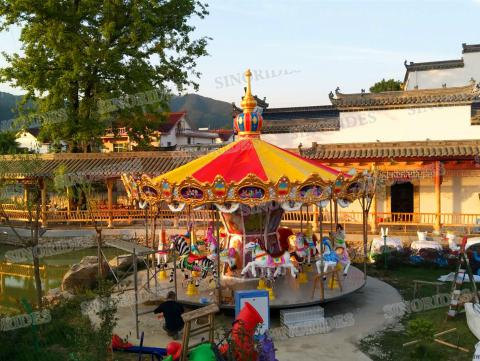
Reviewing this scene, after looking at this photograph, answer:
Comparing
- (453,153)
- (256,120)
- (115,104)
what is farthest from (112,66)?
(453,153)

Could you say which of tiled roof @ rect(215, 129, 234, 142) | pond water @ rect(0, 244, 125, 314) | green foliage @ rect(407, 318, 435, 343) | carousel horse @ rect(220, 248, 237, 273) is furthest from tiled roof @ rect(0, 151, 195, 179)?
tiled roof @ rect(215, 129, 234, 142)

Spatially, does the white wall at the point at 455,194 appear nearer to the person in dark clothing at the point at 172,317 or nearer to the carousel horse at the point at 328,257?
the carousel horse at the point at 328,257

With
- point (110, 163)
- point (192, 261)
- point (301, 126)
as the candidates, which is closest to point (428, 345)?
point (192, 261)

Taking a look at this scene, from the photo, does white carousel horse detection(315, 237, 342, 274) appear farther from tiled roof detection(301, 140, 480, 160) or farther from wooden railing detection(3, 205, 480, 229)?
tiled roof detection(301, 140, 480, 160)

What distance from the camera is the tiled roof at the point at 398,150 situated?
66.1ft

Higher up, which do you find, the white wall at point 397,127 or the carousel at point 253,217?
the white wall at point 397,127

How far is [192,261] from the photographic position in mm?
11594

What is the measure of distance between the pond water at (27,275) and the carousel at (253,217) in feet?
16.7

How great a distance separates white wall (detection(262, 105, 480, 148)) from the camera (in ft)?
76.2

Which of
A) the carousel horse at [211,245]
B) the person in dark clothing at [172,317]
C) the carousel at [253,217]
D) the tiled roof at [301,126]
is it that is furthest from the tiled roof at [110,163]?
the person in dark clothing at [172,317]

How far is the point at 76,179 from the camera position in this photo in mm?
23859

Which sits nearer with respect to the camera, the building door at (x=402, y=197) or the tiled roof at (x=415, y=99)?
the building door at (x=402, y=197)

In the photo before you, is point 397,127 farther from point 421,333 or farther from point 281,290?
point 421,333

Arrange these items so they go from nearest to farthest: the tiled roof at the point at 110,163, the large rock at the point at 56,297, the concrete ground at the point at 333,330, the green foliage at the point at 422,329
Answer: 1. the green foliage at the point at 422,329
2. the concrete ground at the point at 333,330
3. the large rock at the point at 56,297
4. the tiled roof at the point at 110,163
